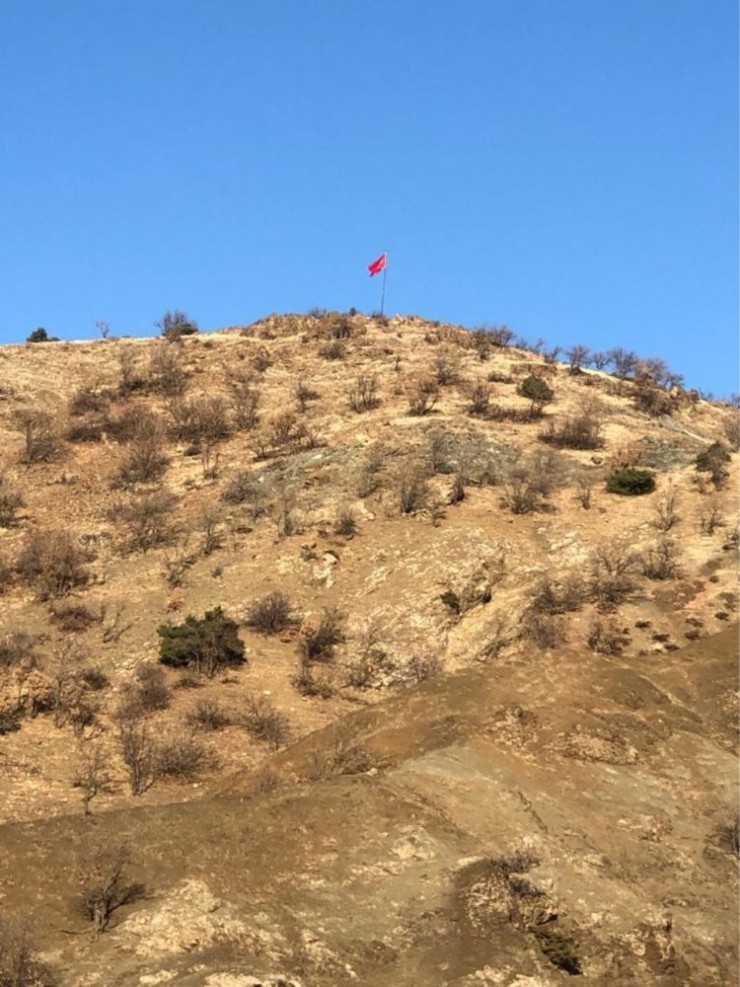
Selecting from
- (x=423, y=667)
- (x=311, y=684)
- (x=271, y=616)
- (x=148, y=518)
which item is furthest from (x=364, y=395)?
(x=311, y=684)

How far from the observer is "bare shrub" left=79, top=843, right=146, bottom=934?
13.5 meters

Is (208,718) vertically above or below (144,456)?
below

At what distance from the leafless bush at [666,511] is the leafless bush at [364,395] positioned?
16.4 metres

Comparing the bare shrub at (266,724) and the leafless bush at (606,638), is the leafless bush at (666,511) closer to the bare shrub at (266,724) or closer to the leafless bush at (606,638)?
the leafless bush at (606,638)

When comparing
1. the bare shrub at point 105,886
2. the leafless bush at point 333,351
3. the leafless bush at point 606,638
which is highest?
the leafless bush at point 333,351

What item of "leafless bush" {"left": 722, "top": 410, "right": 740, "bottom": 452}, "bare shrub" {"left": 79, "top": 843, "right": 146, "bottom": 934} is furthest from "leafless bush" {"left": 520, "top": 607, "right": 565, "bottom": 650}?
"leafless bush" {"left": 722, "top": 410, "right": 740, "bottom": 452}

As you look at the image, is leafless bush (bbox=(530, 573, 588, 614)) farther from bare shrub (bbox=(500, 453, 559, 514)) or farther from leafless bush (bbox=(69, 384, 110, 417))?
leafless bush (bbox=(69, 384, 110, 417))

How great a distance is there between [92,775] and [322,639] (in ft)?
33.8

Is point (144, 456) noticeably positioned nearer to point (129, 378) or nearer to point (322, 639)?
point (129, 378)

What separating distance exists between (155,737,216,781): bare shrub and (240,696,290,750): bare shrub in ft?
5.29

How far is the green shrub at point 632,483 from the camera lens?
126 ft

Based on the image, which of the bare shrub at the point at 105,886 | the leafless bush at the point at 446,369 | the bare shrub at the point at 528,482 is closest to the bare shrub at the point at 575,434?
the bare shrub at the point at 528,482

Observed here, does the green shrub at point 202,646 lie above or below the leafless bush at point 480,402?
below

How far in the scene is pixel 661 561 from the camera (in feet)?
104
